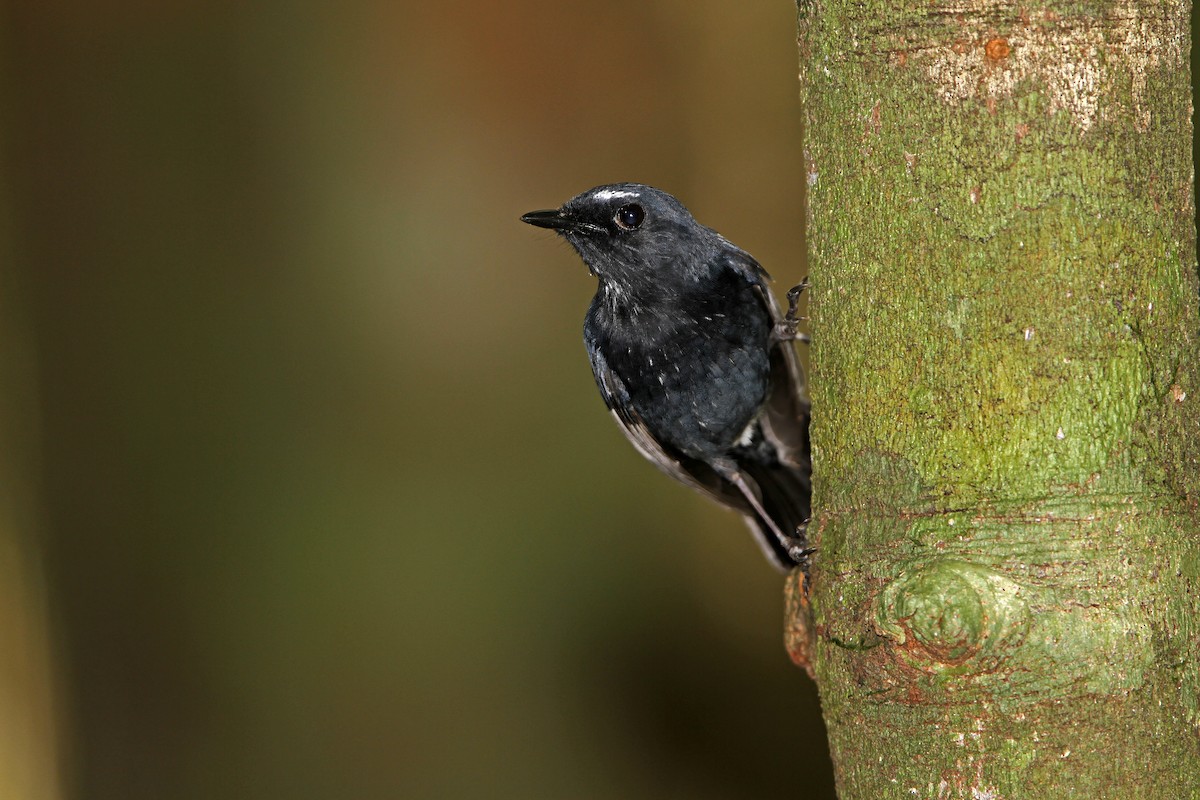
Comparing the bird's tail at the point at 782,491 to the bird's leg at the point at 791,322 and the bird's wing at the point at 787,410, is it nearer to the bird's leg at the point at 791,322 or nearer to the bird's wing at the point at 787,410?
the bird's wing at the point at 787,410

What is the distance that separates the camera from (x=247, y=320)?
6.01 m

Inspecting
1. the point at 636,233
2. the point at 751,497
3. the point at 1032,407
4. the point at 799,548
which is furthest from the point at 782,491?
the point at 1032,407

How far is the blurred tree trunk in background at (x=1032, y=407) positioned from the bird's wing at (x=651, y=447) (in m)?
2.55

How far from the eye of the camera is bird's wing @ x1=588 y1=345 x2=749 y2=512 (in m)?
4.89

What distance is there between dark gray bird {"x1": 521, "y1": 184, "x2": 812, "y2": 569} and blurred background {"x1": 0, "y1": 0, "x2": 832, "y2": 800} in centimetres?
175

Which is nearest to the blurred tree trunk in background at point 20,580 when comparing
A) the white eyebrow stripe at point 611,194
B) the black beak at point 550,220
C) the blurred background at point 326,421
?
the blurred background at point 326,421

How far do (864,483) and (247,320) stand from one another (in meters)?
4.31

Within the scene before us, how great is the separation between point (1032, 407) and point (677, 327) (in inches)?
96.4

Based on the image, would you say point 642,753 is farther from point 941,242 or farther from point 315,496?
point 941,242

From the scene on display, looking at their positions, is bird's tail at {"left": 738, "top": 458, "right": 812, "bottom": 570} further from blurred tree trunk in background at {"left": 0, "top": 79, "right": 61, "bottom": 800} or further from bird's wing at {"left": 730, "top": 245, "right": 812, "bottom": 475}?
blurred tree trunk in background at {"left": 0, "top": 79, "right": 61, "bottom": 800}

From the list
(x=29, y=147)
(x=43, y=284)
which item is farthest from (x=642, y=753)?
(x=29, y=147)

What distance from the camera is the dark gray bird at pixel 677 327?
4613 mm

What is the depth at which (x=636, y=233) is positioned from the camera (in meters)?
4.69

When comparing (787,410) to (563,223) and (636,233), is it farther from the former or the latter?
(563,223)
